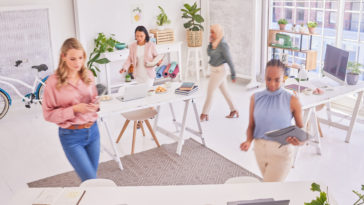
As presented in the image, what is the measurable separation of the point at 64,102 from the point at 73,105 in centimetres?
7

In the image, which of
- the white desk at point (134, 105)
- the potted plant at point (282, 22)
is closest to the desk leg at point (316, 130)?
the white desk at point (134, 105)

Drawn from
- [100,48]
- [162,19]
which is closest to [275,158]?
[100,48]

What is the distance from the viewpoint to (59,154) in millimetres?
5363

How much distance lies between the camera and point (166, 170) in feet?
16.0

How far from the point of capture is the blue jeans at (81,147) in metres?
3.40

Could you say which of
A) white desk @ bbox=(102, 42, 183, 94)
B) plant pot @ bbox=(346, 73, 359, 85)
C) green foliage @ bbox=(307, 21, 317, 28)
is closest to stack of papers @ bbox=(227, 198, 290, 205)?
plant pot @ bbox=(346, 73, 359, 85)

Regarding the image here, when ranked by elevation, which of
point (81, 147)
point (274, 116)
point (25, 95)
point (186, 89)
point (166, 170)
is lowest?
point (166, 170)

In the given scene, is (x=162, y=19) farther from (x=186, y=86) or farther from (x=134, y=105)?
(x=134, y=105)

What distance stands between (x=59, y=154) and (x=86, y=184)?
2.50m

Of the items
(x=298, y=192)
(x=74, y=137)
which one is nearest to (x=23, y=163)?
(x=74, y=137)

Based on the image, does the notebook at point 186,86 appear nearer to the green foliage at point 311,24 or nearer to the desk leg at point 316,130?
the desk leg at point 316,130

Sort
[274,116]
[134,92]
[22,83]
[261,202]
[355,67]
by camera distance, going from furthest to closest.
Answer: [22,83], [355,67], [134,92], [274,116], [261,202]

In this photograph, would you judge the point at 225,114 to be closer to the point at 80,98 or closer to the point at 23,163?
the point at 23,163

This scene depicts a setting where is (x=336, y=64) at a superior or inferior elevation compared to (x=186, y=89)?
superior
